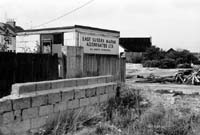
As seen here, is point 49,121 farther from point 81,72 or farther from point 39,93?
point 81,72

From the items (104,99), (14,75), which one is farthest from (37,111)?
(104,99)

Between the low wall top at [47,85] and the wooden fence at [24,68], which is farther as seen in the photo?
the wooden fence at [24,68]

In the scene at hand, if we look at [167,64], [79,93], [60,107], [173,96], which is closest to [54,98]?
[60,107]

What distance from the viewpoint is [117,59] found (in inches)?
426

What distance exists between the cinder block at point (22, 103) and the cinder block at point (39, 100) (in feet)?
0.42

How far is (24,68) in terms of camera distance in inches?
280

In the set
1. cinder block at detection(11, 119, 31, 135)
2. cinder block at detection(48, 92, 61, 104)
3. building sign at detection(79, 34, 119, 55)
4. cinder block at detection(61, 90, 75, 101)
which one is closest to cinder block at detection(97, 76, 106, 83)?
cinder block at detection(61, 90, 75, 101)

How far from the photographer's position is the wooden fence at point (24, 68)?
6562 millimetres

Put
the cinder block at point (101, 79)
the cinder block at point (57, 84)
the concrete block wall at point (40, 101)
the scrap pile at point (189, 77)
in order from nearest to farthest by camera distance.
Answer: the concrete block wall at point (40, 101) < the cinder block at point (57, 84) < the cinder block at point (101, 79) < the scrap pile at point (189, 77)

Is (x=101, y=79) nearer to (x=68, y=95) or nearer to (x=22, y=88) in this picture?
(x=68, y=95)

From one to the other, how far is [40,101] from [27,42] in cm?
983

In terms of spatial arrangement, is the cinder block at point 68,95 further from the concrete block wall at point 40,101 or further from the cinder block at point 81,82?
the cinder block at point 81,82

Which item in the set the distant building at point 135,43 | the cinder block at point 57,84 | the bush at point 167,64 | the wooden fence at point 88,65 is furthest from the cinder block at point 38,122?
the distant building at point 135,43

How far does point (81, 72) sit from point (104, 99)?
174 centimetres
